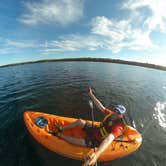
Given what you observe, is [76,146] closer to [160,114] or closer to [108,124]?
[108,124]

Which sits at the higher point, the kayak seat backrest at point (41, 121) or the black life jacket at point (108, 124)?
the black life jacket at point (108, 124)

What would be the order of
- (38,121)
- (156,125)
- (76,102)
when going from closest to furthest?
(38,121), (156,125), (76,102)

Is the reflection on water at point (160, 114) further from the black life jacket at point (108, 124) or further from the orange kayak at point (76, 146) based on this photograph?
the black life jacket at point (108, 124)

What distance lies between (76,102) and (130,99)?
577 centimetres

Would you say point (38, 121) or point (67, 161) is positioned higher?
point (38, 121)

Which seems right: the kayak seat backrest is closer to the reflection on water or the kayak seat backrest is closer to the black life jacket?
the black life jacket

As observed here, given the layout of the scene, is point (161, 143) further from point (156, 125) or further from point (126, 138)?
point (126, 138)

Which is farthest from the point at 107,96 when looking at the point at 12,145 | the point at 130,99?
the point at 12,145

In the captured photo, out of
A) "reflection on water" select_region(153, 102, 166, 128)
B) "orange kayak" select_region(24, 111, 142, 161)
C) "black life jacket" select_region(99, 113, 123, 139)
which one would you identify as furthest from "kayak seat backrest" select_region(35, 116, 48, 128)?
"reflection on water" select_region(153, 102, 166, 128)

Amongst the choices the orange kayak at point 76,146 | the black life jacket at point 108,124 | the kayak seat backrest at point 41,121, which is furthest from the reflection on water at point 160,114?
the kayak seat backrest at point 41,121

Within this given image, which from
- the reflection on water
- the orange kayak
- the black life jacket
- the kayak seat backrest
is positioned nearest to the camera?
the black life jacket

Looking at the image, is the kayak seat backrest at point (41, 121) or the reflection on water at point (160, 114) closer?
the kayak seat backrest at point (41, 121)

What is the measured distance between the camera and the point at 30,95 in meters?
11.7

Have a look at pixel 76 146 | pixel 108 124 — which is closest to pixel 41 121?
pixel 76 146
